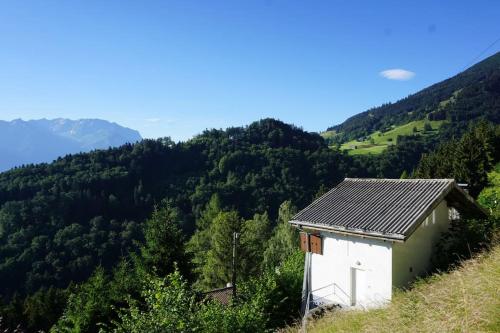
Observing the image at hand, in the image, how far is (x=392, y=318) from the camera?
7.28 m

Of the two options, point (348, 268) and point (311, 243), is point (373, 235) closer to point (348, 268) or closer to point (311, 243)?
point (348, 268)

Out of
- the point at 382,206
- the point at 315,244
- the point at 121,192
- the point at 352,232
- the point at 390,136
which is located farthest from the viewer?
the point at 390,136

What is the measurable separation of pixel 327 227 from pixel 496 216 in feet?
23.4

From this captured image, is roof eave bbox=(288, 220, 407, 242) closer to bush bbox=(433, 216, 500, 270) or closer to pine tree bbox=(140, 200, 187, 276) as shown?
bush bbox=(433, 216, 500, 270)

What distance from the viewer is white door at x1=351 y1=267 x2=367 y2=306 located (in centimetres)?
1558

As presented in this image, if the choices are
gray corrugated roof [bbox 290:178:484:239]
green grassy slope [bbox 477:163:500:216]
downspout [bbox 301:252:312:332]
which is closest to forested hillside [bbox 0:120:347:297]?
green grassy slope [bbox 477:163:500:216]

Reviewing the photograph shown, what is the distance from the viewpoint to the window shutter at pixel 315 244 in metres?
17.2

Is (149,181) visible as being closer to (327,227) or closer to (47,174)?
(47,174)

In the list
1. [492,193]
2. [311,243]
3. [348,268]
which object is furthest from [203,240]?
[348,268]

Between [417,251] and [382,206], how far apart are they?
6.89 ft

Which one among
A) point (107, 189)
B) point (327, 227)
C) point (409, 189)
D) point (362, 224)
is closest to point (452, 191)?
point (409, 189)

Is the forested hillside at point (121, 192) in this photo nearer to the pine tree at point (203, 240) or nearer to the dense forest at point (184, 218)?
the dense forest at point (184, 218)

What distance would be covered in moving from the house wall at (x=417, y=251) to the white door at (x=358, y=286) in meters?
1.42

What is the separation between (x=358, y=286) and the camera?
15852 millimetres
